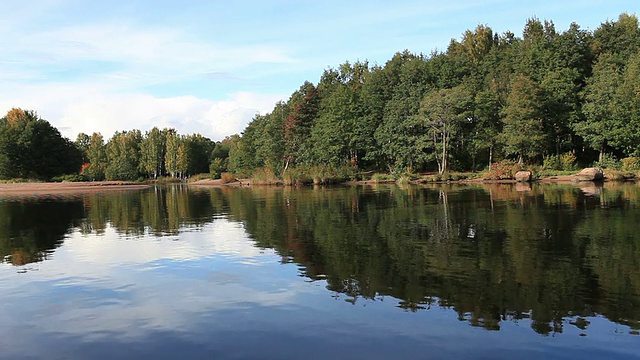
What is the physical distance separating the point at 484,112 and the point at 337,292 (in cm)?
5980

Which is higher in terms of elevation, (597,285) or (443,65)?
(443,65)

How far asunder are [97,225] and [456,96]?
51431mm

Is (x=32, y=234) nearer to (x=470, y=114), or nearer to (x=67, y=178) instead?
(x=470, y=114)

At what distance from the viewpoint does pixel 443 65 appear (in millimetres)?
75312

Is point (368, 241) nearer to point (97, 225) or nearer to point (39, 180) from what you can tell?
point (97, 225)

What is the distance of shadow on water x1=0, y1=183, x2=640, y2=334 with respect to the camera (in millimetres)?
9133

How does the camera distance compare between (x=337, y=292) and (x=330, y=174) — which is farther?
(x=330, y=174)

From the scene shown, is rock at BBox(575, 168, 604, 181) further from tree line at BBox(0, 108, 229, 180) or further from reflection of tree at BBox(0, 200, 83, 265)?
tree line at BBox(0, 108, 229, 180)

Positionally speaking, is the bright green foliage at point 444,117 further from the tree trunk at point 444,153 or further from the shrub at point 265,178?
the shrub at point 265,178

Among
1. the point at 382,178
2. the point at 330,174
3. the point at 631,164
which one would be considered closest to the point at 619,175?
the point at 631,164

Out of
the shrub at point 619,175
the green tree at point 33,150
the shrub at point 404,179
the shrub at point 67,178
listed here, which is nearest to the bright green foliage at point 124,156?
the green tree at point 33,150

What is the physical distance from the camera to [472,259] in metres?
12.9

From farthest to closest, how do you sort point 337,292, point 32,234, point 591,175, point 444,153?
point 444,153, point 591,175, point 32,234, point 337,292

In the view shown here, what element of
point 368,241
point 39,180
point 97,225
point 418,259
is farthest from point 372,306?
point 39,180
